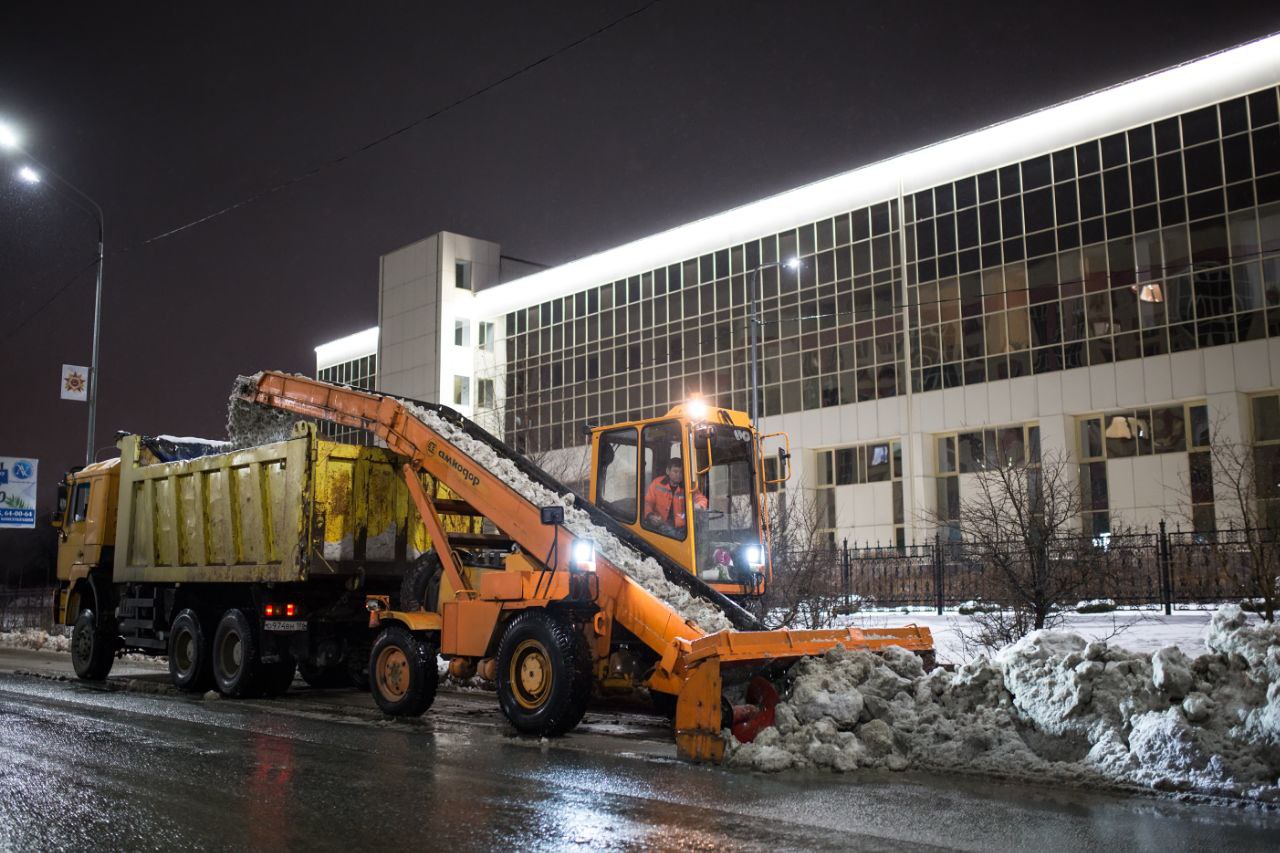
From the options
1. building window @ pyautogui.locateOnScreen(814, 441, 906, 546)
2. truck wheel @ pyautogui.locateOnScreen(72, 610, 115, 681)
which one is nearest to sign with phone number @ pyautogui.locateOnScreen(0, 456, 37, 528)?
truck wheel @ pyautogui.locateOnScreen(72, 610, 115, 681)

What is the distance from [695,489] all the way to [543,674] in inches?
97.4

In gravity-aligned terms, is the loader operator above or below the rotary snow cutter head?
above

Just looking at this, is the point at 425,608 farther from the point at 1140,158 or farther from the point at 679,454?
the point at 1140,158

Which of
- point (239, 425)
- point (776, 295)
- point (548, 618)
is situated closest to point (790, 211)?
point (776, 295)

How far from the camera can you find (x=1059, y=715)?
8.22 m

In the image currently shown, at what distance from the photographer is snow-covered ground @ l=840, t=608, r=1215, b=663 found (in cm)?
1441

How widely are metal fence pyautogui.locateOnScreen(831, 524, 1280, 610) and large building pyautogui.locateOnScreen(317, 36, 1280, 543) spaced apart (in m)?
3.52

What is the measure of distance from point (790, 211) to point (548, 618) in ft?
120

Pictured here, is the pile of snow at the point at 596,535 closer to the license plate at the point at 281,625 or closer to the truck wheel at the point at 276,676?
the license plate at the point at 281,625

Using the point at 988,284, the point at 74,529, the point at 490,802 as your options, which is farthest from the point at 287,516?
the point at 988,284

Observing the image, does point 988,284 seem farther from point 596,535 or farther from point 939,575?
point 596,535

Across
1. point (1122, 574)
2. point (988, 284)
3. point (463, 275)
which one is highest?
point (463, 275)

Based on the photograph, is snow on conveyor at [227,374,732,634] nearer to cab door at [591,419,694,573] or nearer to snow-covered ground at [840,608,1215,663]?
cab door at [591,419,694,573]

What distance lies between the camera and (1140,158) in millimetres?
34500
